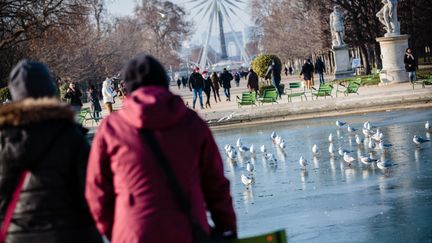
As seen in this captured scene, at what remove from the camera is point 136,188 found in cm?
443

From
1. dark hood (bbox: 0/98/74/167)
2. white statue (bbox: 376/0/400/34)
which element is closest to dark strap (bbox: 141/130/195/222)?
dark hood (bbox: 0/98/74/167)

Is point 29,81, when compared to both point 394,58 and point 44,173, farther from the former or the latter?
point 394,58

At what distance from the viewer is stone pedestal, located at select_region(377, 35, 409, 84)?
3559 centimetres

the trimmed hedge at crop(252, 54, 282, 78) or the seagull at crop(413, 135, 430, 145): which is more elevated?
the trimmed hedge at crop(252, 54, 282, 78)

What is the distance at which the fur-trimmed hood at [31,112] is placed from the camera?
16.1 ft

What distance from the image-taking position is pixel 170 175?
4.48m

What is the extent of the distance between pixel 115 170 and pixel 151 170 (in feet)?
0.64

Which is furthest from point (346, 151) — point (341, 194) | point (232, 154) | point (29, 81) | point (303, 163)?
point (29, 81)

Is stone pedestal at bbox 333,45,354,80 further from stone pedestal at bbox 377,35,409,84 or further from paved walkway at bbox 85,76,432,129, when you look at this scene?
paved walkway at bbox 85,76,432,129

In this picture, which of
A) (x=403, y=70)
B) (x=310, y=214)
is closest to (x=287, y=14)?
(x=403, y=70)

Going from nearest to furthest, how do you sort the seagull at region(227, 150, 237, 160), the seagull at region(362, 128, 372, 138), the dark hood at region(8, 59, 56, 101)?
the dark hood at region(8, 59, 56, 101) → the seagull at region(227, 150, 237, 160) → the seagull at region(362, 128, 372, 138)

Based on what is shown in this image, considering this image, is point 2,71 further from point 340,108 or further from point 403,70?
point 340,108

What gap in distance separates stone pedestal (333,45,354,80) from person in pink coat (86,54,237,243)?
4696 centimetres

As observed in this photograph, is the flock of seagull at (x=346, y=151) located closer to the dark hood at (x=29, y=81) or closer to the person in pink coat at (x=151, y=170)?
the dark hood at (x=29, y=81)
